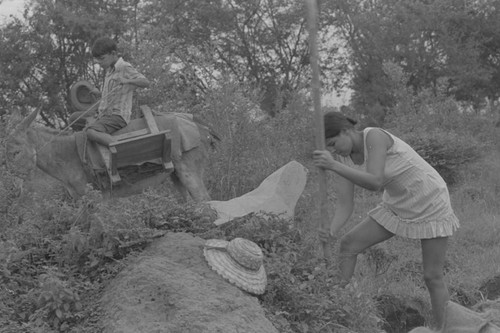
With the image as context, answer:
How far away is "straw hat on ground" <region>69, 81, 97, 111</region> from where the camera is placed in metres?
9.53

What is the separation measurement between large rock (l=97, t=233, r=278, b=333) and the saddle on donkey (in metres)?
4.14

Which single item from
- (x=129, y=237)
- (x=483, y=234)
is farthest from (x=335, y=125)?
(x=483, y=234)

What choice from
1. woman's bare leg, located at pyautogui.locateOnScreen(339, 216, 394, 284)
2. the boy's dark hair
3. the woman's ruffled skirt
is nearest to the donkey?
the boy's dark hair

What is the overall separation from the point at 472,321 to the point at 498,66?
2236 cm

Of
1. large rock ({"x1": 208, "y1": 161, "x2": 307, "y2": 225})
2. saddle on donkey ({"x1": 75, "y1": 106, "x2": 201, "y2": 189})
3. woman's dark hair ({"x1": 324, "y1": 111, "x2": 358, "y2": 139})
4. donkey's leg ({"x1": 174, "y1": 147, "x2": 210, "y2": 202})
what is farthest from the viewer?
donkey's leg ({"x1": 174, "y1": 147, "x2": 210, "y2": 202})

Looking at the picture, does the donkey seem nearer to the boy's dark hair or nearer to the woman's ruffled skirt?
the boy's dark hair

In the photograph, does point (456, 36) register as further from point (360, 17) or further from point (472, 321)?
point (472, 321)

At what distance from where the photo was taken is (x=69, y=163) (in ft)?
30.6

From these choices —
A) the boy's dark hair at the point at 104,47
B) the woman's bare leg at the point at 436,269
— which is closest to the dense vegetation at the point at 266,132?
the woman's bare leg at the point at 436,269

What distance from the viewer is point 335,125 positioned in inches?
206

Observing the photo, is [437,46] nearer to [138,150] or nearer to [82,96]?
[82,96]

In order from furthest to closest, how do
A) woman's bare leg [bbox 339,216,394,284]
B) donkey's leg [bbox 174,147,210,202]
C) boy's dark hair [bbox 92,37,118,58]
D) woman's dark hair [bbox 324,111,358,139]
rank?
donkey's leg [bbox 174,147,210,202], boy's dark hair [bbox 92,37,118,58], woman's bare leg [bbox 339,216,394,284], woman's dark hair [bbox 324,111,358,139]

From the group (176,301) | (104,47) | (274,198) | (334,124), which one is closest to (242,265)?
(176,301)

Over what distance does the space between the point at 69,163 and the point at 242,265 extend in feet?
16.6
